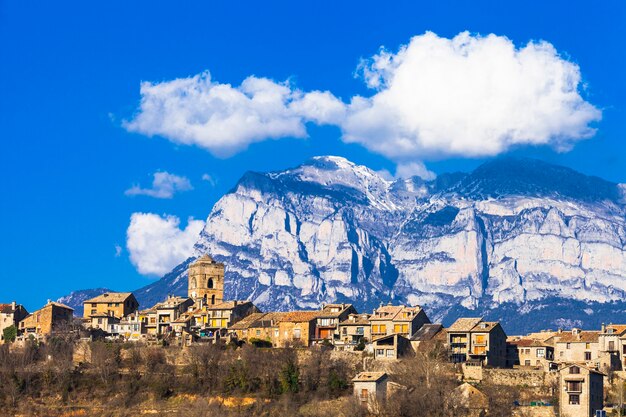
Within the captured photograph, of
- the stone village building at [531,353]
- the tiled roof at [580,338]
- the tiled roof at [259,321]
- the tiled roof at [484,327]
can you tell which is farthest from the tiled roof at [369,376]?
the tiled roof at [580,338]

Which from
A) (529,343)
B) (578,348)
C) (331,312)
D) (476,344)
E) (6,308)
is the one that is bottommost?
(578,348)

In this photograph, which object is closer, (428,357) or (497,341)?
(428,357)

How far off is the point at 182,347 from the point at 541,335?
140 ft

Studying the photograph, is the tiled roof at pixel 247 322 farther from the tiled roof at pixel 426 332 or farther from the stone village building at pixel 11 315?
the stone village building at pixel 11 315

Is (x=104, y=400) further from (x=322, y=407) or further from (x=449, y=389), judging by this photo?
(x=449, y=389)

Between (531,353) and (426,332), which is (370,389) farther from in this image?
(531,353)

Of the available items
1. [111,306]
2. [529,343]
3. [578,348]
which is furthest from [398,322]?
[111,306]

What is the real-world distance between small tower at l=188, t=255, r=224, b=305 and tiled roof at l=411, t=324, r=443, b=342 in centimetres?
4357

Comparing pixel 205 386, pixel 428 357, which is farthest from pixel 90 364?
pixel 428 357

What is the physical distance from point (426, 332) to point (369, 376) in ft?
66.9

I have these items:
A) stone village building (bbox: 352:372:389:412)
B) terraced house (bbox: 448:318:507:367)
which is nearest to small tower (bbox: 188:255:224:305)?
terraced house (bbox: 448:318:507:367)

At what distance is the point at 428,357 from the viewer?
112 m

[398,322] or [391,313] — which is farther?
[391,313]

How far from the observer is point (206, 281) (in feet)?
546
